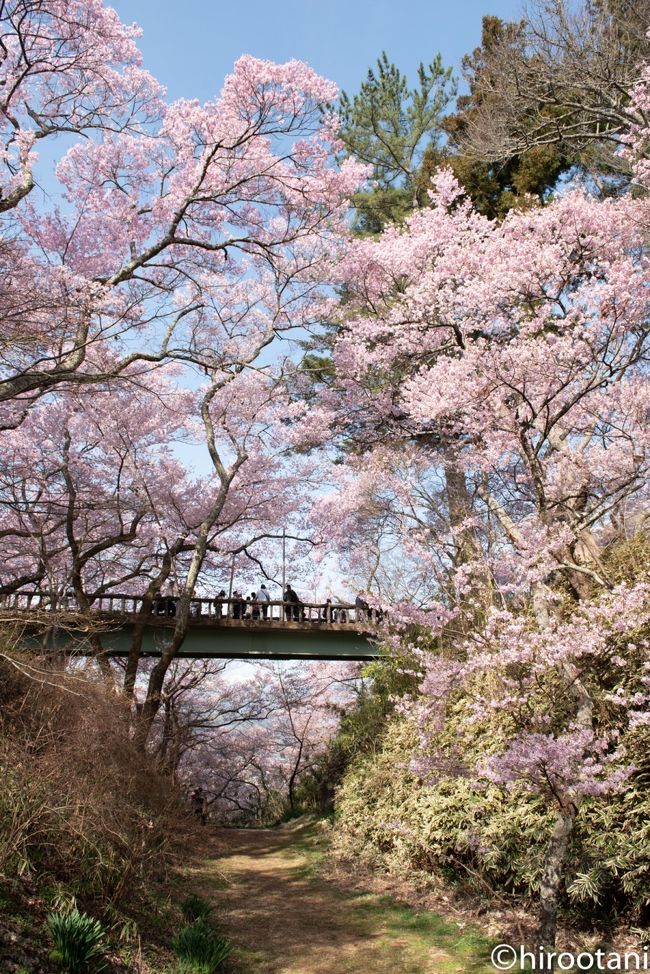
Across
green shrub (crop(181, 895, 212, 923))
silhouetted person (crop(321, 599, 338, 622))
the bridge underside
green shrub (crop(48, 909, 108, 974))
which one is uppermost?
silhouetted person (crop(321, 599, 338, 622))

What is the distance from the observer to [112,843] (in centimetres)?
607

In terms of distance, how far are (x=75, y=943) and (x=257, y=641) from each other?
14.1 m

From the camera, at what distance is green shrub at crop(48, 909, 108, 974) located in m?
4.52

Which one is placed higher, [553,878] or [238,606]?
[238,606]

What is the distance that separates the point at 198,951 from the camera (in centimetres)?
510

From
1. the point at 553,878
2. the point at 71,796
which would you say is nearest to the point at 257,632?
the point at 71,796

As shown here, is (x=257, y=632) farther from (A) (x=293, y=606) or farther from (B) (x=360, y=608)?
(B) (x=360, y=608)

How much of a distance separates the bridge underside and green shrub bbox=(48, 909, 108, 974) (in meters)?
12.8

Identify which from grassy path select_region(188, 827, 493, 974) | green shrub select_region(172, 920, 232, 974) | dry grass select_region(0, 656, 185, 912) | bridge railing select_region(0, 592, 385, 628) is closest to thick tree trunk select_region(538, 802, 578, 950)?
grassy path select_region(188, 827, 493, 974)

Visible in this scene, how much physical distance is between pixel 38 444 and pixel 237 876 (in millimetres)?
9312

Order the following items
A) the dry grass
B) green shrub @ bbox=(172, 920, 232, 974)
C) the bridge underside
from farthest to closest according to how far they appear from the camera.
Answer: the bridge underside < the dry grass < green shrub @ bbox=(172, 920, 232, 974)

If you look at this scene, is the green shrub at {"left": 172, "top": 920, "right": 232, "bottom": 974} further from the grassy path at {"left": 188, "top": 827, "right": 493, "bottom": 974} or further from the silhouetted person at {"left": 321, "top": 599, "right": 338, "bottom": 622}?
the silhouetted person at {"left": 321, "top": 599, "right": 338, "bottom": 622}

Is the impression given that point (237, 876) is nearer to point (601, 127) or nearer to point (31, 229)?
point (31, 229)

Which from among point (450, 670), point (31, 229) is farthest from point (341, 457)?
point (450, 670)
